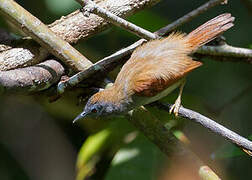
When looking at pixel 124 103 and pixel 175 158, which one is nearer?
pixel 175 158

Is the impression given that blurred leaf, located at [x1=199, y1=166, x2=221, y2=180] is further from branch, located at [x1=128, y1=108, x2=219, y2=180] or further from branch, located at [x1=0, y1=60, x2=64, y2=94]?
branch, located at [x1=0, y1=60, x2=64, y2=94]

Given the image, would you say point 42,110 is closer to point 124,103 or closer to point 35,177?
point 35,177

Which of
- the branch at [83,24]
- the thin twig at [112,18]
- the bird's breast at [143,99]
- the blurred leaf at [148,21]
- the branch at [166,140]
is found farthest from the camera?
the blurred leaf at [148,21]

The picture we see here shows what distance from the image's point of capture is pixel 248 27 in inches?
144

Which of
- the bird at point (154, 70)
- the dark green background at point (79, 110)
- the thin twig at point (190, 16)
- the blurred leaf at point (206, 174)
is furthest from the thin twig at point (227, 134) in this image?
the dark green background at point (79, 110)

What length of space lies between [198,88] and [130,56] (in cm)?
78

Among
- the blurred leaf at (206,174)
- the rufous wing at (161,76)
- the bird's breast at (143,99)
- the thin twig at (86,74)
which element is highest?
the thin twig at (86,74)

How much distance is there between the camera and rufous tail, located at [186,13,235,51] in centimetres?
296

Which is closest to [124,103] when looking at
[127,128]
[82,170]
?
[127,128]

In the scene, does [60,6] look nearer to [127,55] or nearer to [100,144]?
[127,55]

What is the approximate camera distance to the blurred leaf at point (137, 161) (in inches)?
112

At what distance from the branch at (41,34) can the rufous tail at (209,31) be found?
792 mm

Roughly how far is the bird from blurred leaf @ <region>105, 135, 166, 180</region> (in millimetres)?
239

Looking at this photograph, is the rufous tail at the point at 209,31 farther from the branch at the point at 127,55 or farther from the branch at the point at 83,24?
the branch at the point at 83,24
